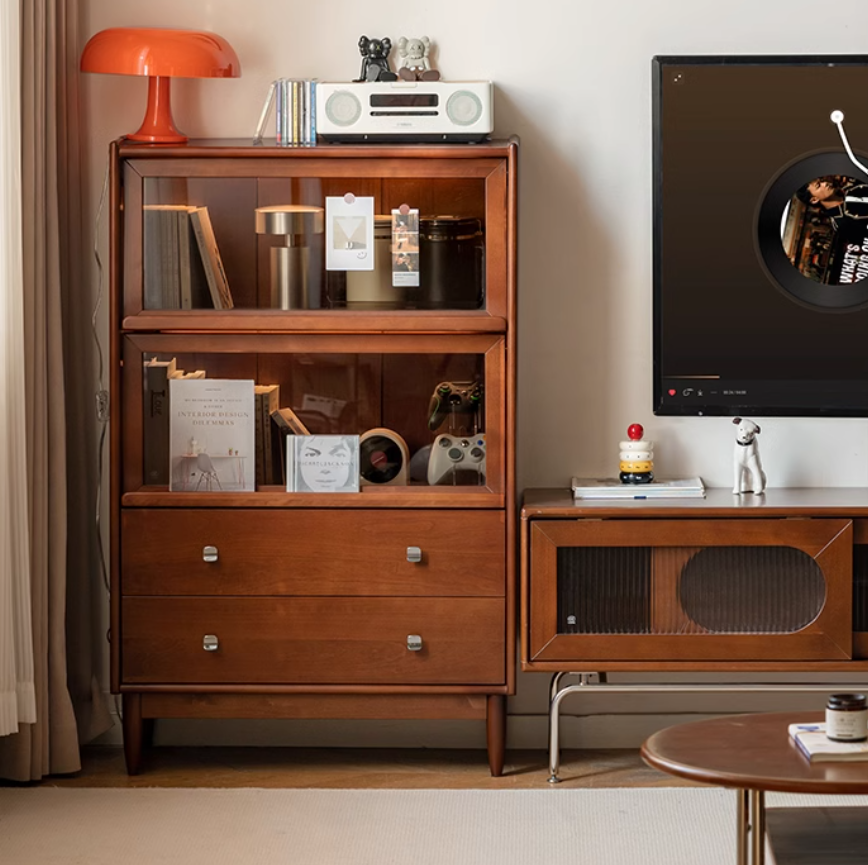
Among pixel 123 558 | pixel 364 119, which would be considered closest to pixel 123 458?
pixel 123 558

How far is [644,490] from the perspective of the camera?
326 centimetres

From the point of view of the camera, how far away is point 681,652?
3.15 m

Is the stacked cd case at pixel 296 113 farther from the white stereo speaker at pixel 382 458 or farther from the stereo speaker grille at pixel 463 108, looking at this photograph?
the white stereo speaker at pixel 382 458

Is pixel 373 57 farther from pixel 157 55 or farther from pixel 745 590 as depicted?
pixel 745 590

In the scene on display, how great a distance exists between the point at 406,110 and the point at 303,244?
396 millimetres

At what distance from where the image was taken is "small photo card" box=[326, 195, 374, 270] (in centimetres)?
320

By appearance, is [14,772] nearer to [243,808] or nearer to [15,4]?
[243,808]

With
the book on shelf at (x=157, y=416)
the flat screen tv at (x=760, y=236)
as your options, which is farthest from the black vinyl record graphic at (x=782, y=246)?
the book on shelf at (x=157, y=416)

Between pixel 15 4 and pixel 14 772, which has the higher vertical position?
pixel 15 4

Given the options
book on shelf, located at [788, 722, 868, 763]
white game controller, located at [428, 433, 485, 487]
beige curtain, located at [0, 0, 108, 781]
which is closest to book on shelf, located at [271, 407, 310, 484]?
white game controller, located at [428, 433, 485, 487]

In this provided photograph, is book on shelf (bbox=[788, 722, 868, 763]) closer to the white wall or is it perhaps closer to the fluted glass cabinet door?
the fluted glass cabinet door

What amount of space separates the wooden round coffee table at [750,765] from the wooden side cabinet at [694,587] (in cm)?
78

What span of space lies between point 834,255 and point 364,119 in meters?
1.22

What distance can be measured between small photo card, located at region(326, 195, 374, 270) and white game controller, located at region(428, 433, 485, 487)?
17.9 inches
